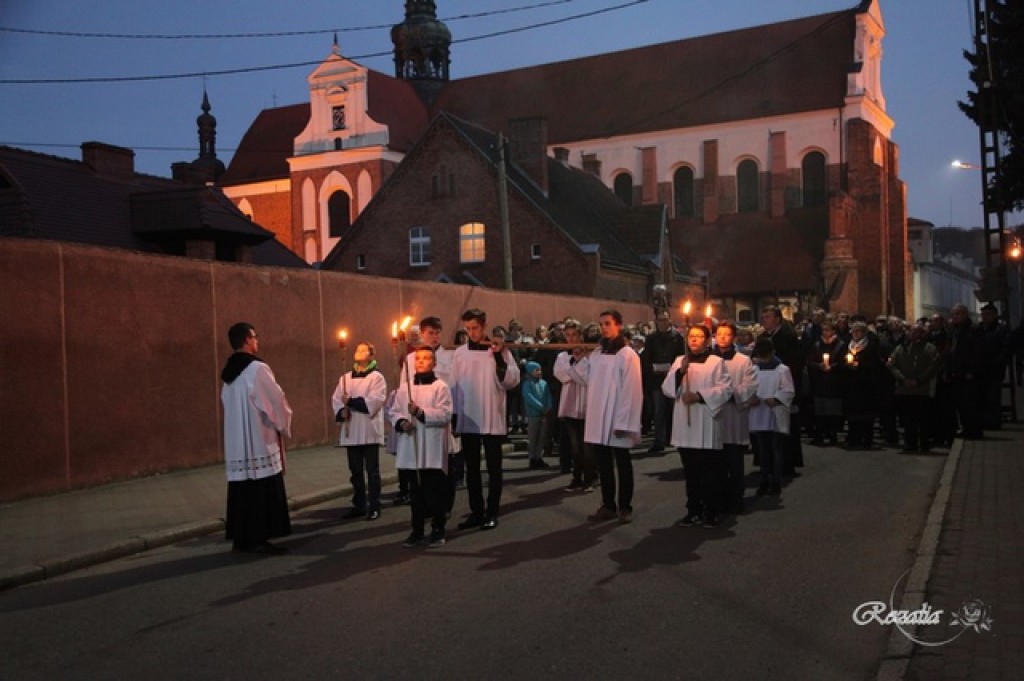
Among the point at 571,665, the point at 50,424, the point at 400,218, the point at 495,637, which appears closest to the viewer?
the point at 571,665

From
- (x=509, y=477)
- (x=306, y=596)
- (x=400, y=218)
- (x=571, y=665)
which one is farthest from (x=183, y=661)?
(x=400, y=218)

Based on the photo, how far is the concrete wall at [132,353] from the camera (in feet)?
38.8

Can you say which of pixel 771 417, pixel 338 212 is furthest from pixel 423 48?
pixel 771 417

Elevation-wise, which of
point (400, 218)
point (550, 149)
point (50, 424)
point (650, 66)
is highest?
point (650, 66)

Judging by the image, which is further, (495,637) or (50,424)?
(50,424)

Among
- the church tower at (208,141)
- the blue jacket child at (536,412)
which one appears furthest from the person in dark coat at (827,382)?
the church tower at (208,141)

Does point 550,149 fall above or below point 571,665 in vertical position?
above

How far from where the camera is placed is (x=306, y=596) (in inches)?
287

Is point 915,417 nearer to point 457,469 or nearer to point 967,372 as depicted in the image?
point 967,372

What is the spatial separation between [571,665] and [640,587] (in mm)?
1843

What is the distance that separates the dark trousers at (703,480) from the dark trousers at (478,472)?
1.79m

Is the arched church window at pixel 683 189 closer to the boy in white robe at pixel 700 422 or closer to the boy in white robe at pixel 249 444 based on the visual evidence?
the boy in white robe at pixel 700 422

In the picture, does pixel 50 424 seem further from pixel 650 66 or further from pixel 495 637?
pixel 650 66

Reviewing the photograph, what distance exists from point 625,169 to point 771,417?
53860mm
